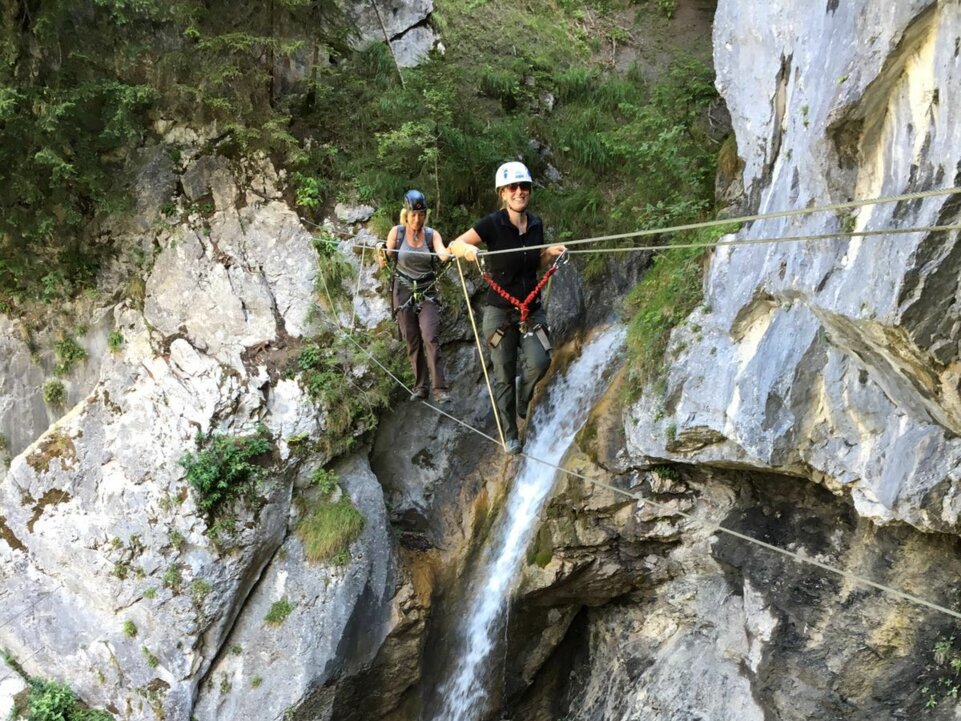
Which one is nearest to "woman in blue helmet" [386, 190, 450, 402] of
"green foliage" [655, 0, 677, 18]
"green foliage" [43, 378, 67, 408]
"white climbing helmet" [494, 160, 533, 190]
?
"white climbing helmet" [494, 160, 533, 190]

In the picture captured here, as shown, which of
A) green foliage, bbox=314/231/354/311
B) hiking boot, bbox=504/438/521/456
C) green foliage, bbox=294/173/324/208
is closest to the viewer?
hiking boot, bbox=504/438/521/456

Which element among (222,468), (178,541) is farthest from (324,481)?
(178,541)

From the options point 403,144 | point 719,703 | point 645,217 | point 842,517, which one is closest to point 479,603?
point 719,703

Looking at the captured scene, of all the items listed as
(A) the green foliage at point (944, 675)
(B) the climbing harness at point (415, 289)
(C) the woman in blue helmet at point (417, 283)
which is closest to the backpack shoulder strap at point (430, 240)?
(C) the woman in blue helmet at point (417, 283)

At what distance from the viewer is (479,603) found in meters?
8.37

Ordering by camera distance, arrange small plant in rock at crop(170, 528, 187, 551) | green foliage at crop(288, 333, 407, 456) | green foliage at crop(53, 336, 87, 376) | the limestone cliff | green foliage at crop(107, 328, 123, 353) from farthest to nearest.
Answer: green foliage at crop(53, 336, 87, 376)
green foliage at crop(107, 328, 123, 353)
green foliage at crop(288, 333, 407, 456)
small plant in rock at crop(170, 528, 187, 551)
the limestone cliff

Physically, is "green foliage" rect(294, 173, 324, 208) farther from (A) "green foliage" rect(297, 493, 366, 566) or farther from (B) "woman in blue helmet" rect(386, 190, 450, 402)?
(A) "green foliage" rect(297, 493, 366, 566)

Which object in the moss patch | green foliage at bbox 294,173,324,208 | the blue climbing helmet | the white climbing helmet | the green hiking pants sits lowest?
the moss patch

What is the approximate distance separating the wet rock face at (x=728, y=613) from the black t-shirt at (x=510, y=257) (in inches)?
97.5

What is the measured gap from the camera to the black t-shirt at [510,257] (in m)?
6.36

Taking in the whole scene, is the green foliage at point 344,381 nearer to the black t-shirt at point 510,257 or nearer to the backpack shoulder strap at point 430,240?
the backpack shoulder strap at point 430,240

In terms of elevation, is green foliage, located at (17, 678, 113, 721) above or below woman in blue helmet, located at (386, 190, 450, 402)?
below

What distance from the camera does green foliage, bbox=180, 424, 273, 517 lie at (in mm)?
8062

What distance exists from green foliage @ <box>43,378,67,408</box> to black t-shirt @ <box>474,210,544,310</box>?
6215 millimetres
